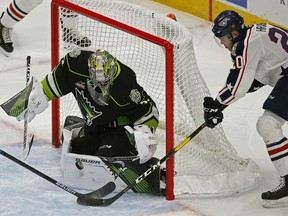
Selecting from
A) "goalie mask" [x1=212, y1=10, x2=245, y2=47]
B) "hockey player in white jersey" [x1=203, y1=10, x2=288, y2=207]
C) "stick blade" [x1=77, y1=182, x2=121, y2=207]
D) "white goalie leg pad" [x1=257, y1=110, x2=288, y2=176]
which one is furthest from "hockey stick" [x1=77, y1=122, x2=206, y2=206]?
"goalie mask" [x1=212, y1=10, x2=245, y2=47]

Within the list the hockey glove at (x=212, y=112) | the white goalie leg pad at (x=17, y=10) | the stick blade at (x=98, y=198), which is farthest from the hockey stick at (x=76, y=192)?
the white goalie leg pad at (x=17, y=10)

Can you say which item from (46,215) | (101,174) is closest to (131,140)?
(101,174)

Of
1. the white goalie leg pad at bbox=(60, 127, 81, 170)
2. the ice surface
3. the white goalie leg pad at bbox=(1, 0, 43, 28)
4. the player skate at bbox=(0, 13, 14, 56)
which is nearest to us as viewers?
the ice surface

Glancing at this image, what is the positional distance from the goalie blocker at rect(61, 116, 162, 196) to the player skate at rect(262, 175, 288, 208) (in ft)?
1.60

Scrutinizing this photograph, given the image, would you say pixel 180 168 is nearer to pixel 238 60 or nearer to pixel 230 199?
pixel 230 199

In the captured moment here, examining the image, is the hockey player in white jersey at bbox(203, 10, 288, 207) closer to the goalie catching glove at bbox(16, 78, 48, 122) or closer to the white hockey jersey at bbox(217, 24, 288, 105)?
the white hockey jersey at bbox(217, 24, 288, 105)

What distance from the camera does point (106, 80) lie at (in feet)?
16.5

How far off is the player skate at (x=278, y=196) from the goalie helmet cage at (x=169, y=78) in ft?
0.66

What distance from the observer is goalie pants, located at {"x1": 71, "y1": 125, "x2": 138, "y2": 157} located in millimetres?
5152

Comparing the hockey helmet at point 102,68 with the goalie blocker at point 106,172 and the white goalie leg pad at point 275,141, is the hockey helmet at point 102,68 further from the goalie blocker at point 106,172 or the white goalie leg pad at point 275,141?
the white goalie leg pad at point 275,141

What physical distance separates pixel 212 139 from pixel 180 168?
22 centimetres

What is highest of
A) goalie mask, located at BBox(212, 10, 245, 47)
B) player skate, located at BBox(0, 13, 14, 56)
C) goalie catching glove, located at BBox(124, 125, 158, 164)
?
goalie mask, located at BBox(212, 10, 245, 47)

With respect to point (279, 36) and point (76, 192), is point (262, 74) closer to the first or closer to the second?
point (279, 36)

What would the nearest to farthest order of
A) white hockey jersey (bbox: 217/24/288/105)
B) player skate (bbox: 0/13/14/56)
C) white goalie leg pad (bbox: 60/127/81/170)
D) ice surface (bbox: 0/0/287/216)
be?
1. white hockey jersey (bbox: 217/24/288/105)
2. ice surface (bbox: 0/0/287/216)
3. white goalie leg pad (bbox: 60/127/81/170)
4. player skate (bbox: 0/13/14/56)
